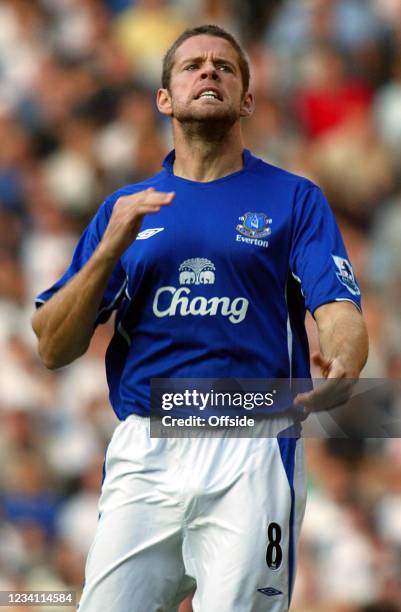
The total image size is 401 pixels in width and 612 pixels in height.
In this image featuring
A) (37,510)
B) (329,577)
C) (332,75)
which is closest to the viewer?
(329,577)

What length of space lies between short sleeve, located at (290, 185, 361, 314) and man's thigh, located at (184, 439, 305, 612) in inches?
17.7

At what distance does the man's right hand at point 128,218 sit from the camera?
10.3 feet

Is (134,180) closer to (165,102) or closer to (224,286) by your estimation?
(165,102)

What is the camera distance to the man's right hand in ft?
10.3

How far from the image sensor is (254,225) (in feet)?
11.2

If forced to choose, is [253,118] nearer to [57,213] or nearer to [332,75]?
[332,75]

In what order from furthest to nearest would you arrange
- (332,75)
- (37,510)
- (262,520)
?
(332,75) → (37,510) → (262,520)

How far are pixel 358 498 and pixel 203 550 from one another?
2.79m

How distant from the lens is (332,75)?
6934mm

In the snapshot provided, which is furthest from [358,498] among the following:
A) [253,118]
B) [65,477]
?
[253,118]

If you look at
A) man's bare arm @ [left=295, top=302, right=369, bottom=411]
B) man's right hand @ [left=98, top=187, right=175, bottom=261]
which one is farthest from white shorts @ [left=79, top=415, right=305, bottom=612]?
man's right hand @ [left=98, top=187, right=175, bottom=261]

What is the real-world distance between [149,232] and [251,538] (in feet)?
3.25

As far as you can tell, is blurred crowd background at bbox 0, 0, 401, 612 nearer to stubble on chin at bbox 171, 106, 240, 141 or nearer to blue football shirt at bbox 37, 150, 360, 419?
blue football shirt at bbox 37, 150, 360, 419

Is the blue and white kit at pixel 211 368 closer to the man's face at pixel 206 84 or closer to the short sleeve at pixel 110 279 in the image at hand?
the short sleeve at pixel 110 279
